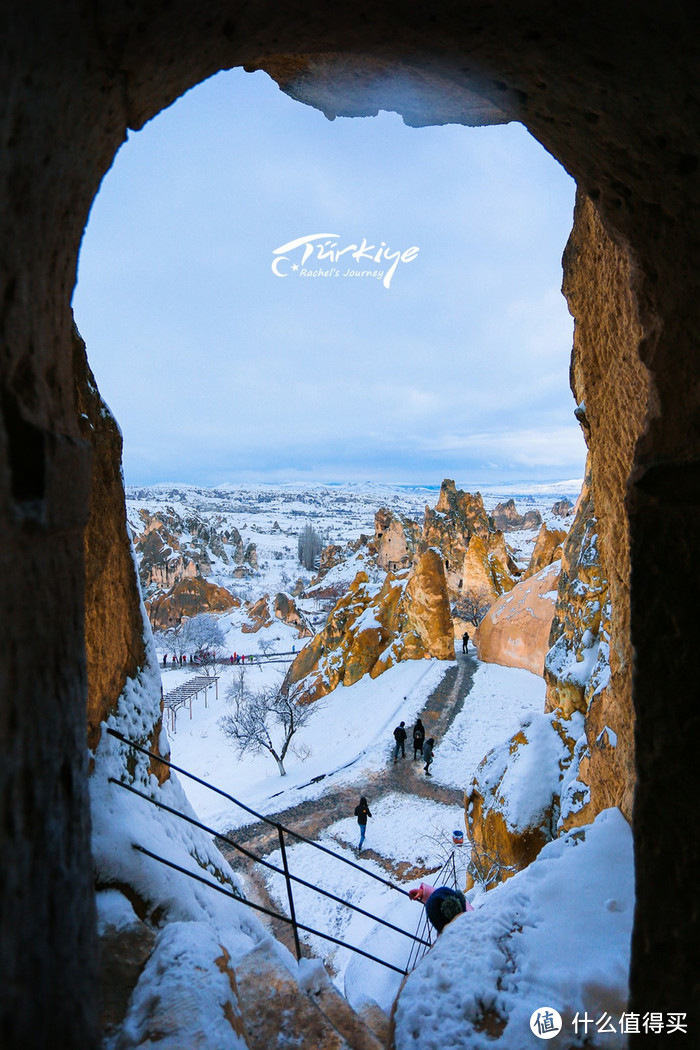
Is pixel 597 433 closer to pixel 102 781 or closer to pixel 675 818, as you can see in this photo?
pixel 675 818

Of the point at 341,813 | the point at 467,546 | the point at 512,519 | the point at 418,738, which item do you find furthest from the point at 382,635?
the point at 512,519

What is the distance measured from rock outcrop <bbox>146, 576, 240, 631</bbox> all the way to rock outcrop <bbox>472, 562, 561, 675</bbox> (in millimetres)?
30550

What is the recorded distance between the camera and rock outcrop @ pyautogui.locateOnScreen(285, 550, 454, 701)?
65.0 ft

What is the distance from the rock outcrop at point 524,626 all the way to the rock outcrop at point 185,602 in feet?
100

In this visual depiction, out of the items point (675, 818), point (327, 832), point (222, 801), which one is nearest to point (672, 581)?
point (675, 818)

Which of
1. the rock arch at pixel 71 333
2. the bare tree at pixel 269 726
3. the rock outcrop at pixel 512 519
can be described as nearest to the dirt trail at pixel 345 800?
the bare tree at pixel 269 726

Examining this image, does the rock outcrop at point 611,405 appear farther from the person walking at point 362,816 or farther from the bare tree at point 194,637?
the bare tree at point 194,637

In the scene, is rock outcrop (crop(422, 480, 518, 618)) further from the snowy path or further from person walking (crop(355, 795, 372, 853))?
person walking (crop(355, 795, 372, 853))

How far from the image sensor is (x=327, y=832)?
399 inches

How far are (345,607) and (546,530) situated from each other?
1174 cm

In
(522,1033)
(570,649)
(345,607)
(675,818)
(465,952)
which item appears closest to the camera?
(675,818)

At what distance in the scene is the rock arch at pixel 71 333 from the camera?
1.30m

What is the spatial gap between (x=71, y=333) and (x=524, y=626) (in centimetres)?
1822

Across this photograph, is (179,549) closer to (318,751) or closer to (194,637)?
(194,637)
